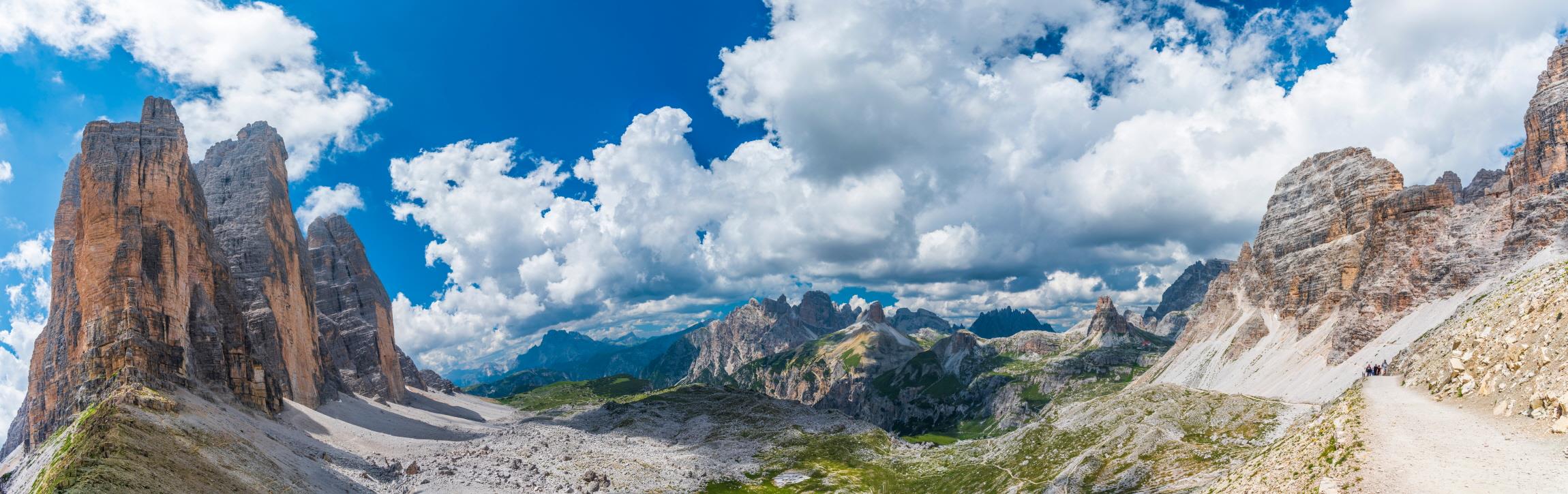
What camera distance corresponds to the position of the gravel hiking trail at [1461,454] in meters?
31.2

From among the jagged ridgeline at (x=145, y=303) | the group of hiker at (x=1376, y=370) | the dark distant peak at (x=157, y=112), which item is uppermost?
the dark distant peak at (x=157, y=112)

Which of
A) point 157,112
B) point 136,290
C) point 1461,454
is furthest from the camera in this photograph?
point 157,112

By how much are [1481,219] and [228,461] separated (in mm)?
174603

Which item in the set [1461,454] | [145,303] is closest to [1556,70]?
[1461,454]

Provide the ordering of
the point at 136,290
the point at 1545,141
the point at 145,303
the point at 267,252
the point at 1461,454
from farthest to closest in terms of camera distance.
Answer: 1. the point at 267,252
2. the point at 1545,141
3. the point at 145,303
4. the point at 136,290
5. the point at 1461,454

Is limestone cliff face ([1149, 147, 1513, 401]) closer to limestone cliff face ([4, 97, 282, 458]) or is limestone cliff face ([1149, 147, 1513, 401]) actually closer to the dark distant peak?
limestone cliff face ([4, 97, 282, 458])

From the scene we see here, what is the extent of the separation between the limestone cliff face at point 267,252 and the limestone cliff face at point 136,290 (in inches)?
775

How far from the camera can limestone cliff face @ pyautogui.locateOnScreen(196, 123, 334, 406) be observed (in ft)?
461

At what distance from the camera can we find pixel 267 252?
155 m

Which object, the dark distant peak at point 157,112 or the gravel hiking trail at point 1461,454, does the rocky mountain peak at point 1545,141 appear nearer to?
the gravel hiking trail at point 1461,454

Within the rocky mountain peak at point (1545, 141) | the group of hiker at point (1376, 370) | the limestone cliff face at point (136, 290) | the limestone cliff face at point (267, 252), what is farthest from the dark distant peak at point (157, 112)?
the rocky mountain peak at point (1545, 141)

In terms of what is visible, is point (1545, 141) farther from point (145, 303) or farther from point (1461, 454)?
point (145, 303)

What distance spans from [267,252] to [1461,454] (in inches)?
7956

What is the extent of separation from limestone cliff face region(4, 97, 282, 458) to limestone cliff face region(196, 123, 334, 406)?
64.6 ft
